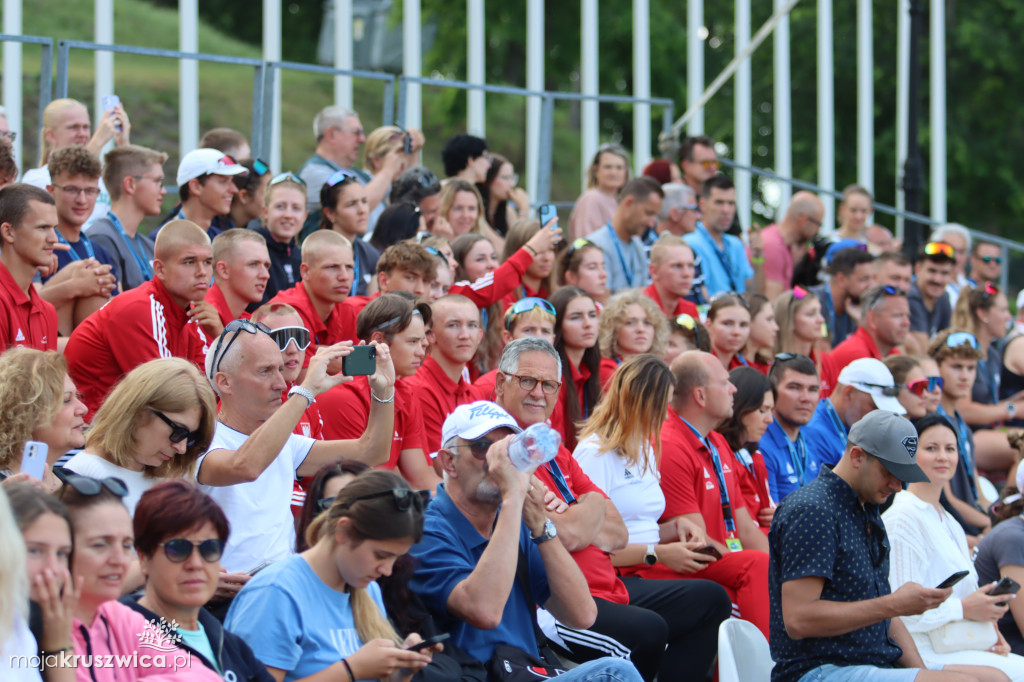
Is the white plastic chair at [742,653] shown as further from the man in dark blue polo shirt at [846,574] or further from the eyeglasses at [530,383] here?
the eyeglasses at [530,383]

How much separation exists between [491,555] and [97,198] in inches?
158

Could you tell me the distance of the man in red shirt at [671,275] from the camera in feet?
27.8

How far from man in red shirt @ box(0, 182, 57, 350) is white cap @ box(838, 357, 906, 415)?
4907 millimetres

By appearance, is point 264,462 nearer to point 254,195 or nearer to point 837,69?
point 254,195

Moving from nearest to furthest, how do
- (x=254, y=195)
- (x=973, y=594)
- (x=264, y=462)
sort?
(x=264, y=462)
(x=973, y=594)
(x=254, y=195)

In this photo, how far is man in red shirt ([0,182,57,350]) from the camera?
5.20 m

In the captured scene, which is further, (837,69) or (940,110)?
(837,69)

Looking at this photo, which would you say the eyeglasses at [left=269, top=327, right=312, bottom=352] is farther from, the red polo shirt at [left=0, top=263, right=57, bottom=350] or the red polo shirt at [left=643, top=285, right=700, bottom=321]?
the red polo shirt at [left=643, top=285, right=700, bottom=321]

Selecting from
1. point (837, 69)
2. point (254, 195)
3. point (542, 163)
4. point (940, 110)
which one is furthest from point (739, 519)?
point (837, 69)

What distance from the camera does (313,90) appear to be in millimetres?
20875

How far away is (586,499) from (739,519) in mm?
1660

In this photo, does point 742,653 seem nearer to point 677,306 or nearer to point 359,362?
point 359,362

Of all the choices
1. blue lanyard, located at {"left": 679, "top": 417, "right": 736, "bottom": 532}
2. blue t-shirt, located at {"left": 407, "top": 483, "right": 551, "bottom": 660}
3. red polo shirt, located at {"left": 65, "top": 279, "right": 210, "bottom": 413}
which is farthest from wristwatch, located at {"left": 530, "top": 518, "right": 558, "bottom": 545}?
blue lanyard, located at {"left": 679, "top": 417, "right": 736, "bottom": 532}

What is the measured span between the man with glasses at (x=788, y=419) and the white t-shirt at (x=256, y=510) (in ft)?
11.6
